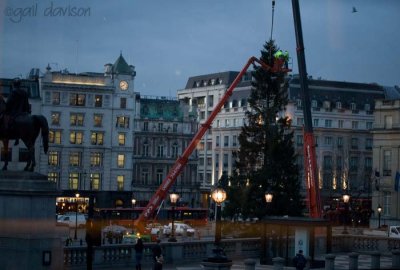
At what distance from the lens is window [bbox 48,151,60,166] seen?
101m

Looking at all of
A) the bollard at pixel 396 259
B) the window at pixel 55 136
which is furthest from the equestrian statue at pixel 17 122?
the window at pixel 55 136

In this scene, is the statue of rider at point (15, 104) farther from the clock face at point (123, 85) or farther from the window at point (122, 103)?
the clock face at point (123, 85)

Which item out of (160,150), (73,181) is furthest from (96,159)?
(160,150)

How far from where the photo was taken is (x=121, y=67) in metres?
109

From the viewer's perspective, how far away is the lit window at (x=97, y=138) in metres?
105

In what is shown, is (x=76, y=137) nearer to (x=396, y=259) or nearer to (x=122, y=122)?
(x=122, y=122)

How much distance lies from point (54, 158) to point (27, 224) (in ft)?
233

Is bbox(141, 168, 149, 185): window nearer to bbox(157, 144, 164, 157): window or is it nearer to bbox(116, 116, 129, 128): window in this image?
bbox(157, 144, 164, 157): window

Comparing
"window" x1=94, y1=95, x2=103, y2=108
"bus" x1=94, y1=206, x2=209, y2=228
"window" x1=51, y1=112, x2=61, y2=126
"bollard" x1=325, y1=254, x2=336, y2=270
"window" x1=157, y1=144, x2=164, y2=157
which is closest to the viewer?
"bollard" x1=325, y1=254, x2=336, y2=270

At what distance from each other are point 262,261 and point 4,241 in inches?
640

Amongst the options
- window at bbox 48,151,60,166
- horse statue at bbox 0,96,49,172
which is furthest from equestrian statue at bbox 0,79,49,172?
window at bbox 48,151,60,166

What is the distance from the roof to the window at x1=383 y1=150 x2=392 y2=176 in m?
33.4

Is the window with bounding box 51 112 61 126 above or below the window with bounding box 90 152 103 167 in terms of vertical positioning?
above

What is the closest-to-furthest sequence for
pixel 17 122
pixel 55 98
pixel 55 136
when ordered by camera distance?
pixel 17 122 < pixel 55 98 < pixel 55 136
